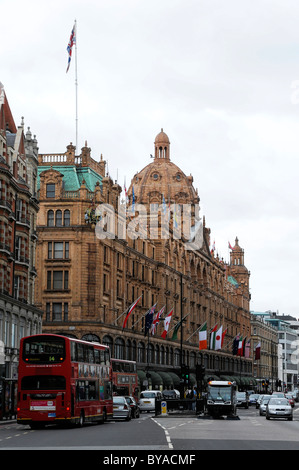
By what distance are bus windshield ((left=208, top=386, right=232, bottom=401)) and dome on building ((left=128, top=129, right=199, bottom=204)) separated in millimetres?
95281

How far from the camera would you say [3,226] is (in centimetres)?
6050

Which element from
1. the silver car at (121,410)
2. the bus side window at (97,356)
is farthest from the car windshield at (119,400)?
the bus side window at (97,356)

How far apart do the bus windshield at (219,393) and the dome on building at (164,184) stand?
95.3 meters

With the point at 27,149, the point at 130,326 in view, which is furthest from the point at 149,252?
the point at 27,149

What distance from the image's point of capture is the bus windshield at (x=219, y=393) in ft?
183

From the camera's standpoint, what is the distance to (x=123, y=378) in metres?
67.7

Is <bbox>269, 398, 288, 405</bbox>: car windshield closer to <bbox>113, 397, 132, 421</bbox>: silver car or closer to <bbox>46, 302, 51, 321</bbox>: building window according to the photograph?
<bbox>113, 397, 132, 421</bbox>: silver car

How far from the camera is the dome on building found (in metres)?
153

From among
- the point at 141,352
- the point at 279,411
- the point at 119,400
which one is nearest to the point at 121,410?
the point at 119,400

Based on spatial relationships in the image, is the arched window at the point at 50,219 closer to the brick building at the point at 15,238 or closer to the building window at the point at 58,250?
the building window at the point at 58,250

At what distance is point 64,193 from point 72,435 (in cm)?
5437

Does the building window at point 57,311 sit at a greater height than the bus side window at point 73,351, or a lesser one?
greater

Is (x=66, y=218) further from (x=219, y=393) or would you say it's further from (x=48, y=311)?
(x=219, y=393)
